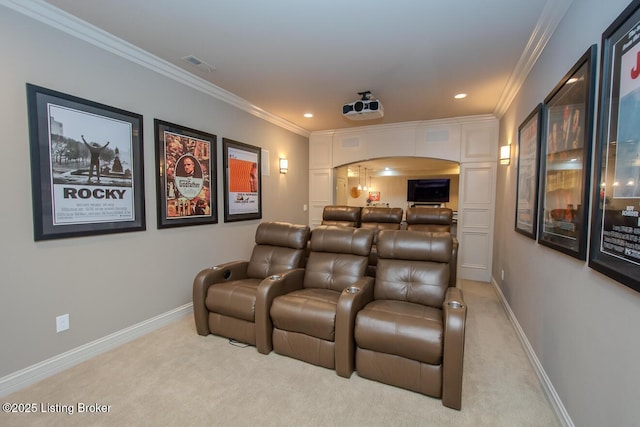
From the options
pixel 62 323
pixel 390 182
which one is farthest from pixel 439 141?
pixel 390 182

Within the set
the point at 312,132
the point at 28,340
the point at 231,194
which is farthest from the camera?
the point at 312,132

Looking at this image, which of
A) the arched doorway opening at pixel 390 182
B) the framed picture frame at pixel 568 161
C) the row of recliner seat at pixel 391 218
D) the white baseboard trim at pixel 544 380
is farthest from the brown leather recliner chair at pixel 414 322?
the arched doorway opening at pixel 390 182

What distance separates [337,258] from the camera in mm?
2838

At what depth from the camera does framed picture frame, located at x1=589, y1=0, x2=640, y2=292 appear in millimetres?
1118

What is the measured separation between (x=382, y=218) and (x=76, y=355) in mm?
4052

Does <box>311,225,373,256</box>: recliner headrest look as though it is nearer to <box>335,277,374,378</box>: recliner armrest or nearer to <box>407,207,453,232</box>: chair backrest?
<box>335,277,374,378</box>: recliner armrest

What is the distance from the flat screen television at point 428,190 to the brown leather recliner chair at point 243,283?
25.7 ft

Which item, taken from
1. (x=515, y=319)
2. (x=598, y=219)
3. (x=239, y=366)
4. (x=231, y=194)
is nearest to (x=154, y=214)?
(x=231, y=194)

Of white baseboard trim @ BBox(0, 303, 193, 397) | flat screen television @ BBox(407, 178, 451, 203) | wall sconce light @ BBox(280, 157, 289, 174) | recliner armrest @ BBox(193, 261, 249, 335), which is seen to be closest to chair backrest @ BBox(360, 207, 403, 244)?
wall sconce light @ BBox(280, 157, 289, 174)

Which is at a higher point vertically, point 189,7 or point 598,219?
point 189,7

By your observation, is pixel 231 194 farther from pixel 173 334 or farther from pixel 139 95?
pixel 173 334

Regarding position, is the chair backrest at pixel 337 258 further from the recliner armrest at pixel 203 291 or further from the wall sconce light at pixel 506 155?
the wall sconce light at pixel 506 155

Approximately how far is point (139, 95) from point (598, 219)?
353 centimetres

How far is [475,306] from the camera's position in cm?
355
